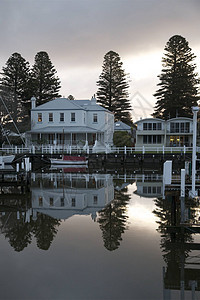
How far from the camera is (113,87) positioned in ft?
252

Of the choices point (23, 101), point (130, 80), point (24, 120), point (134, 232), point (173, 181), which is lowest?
point (134, 232)

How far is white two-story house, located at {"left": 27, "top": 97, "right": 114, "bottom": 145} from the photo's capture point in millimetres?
46688

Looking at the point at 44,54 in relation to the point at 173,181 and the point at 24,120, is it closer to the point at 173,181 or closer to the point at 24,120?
the point at 24,120

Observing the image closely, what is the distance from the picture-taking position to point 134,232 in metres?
12.2

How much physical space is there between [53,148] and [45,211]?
2875cm

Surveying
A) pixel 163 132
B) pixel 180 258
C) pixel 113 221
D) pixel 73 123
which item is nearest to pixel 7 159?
pixel 73 123

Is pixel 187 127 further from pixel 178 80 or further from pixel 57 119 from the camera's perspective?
pixel 178 80

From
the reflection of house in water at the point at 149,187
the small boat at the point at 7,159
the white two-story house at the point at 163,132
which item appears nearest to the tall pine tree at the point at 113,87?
the white two-story house at the point at 163,132

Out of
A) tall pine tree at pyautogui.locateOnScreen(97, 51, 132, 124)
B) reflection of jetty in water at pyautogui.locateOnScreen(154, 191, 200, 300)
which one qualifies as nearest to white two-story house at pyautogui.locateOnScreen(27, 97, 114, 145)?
tall pine tree at pyautogui.locateOnScreen(97, 51, 132, 124)

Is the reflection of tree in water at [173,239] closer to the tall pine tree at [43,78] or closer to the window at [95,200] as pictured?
the window at [95,200]

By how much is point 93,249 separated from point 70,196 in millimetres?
8879

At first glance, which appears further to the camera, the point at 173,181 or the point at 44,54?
the point at 44,54

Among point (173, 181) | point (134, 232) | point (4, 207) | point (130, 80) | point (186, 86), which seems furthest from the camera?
point (130, 80)

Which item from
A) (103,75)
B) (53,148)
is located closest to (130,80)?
(103,75)
